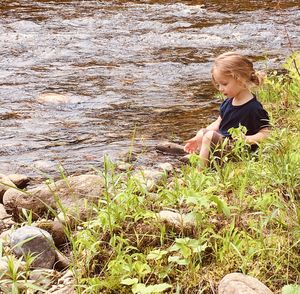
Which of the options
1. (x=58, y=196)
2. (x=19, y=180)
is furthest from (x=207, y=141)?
(x=19, y=180)

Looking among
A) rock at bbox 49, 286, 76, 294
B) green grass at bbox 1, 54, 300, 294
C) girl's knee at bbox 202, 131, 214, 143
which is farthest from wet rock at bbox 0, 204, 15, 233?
girl's knee at bbox 202, 131, 214, 143

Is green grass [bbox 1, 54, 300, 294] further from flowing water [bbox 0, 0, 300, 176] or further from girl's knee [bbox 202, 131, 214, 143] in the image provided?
flowing water [bbox 0, 0, 300, 176]

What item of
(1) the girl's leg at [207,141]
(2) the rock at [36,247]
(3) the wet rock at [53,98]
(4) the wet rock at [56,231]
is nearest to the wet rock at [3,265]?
(2) the rock at [36,247]

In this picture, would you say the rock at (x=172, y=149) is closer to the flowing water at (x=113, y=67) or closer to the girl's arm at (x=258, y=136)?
the flowing water at (x=113, y=67)

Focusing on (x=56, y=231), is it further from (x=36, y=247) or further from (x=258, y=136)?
(x=258, y=136)

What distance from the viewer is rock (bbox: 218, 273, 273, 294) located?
2.36 m

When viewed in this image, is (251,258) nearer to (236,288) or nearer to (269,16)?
(236,288)

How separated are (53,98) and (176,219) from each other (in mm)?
3288

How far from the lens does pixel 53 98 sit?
596cm

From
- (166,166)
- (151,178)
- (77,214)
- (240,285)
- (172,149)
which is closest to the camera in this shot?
(240,285)

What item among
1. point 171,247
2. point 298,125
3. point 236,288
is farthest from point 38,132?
point 236,288

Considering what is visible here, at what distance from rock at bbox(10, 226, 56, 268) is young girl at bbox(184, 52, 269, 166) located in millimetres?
1459

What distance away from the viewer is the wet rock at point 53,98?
19.4 ft

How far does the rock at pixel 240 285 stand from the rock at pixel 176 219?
1.42 ft
